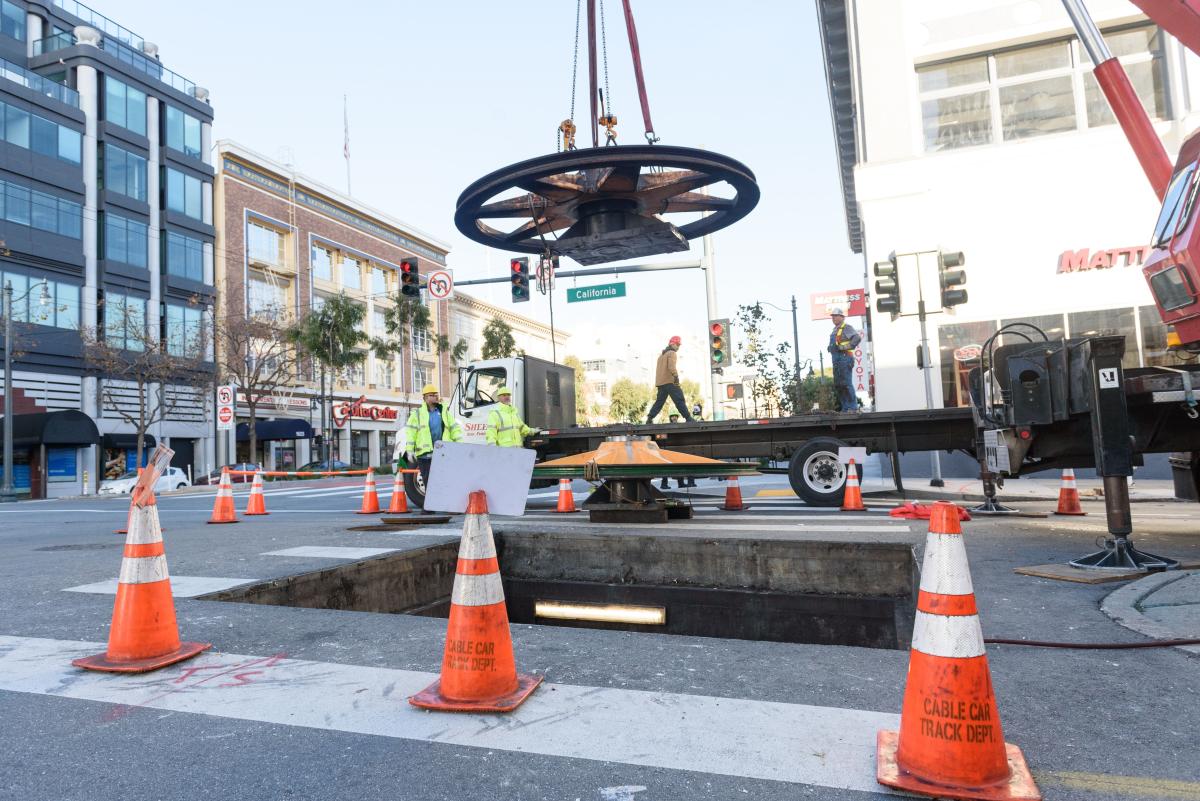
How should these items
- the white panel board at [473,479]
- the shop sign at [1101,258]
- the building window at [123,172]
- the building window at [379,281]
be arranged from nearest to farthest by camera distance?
the white panel board at [473,479] → the shop sign at [1101,258] → the building window at [123,172] → the building window at [379,281]

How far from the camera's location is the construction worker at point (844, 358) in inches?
547

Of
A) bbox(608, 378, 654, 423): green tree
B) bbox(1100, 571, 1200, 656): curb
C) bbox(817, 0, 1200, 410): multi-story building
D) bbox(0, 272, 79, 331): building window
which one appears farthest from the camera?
bbox(608, 378, 654, 423): green tree

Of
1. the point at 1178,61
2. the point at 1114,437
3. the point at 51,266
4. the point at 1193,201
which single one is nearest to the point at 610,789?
the point at 1114,437

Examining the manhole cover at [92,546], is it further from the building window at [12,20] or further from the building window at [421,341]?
the building window at [421,341]

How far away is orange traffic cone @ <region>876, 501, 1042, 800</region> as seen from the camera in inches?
87.3

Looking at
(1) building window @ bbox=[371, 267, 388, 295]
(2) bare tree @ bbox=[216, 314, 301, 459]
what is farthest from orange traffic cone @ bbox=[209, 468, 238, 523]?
(1) building window @ bbox=[371, 267, 388, 295]

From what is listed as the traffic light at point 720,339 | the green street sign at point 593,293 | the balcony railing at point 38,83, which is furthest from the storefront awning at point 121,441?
the traffic light at point 720,339

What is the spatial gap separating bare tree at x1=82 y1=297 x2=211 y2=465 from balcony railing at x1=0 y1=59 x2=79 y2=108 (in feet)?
29.2

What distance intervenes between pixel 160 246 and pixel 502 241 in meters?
33.7

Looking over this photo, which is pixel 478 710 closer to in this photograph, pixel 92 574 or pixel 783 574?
pixel 783 574

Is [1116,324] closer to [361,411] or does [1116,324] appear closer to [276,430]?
[276,430]

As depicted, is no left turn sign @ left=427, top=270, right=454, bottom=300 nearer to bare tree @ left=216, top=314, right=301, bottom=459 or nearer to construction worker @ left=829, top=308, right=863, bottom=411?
construction worker @ left=829, top=308, right=863, bottom=411

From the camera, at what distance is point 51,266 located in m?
31.6

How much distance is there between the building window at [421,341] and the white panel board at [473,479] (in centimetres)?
5551
